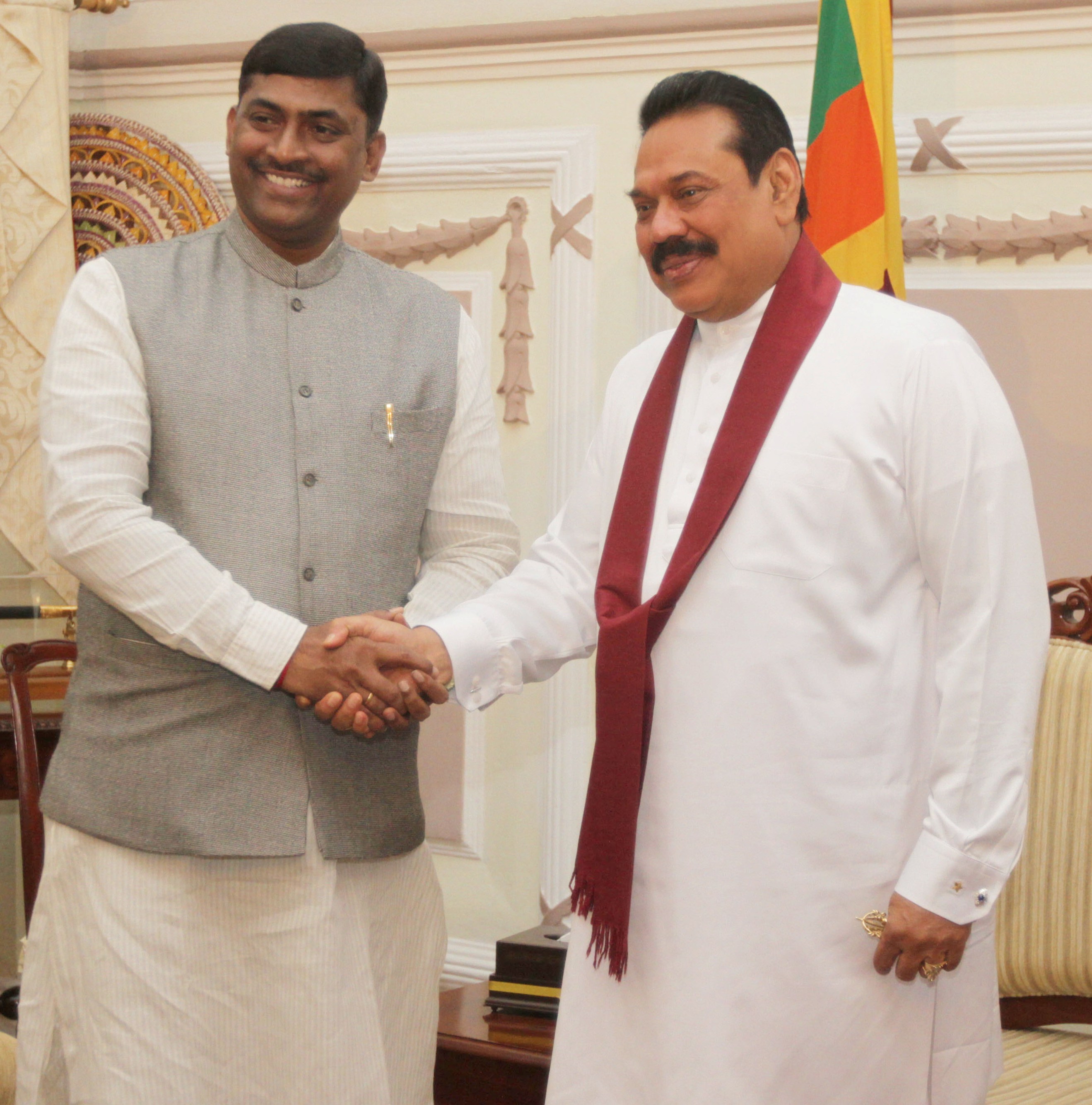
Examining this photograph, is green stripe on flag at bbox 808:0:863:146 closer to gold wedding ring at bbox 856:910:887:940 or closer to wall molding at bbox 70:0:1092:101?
wall molding at bbox 70:0:1092:101

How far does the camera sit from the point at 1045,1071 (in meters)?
2.15

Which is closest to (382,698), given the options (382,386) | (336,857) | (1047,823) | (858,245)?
(336,857)

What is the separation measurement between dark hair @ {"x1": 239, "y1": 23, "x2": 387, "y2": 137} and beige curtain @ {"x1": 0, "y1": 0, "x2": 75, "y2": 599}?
1.67 m

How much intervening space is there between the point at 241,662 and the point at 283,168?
72 centimetres

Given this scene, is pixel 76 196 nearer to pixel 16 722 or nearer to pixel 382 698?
pixel 16 722

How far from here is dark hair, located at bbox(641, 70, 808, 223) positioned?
72.1 inches

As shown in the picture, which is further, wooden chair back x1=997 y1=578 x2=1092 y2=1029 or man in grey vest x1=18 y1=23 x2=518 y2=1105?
wooden chair back x1=997 y1=578 x2=1092 y2=1029

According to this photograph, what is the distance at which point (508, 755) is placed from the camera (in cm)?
346

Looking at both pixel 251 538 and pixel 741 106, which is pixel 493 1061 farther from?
pixel 741 106

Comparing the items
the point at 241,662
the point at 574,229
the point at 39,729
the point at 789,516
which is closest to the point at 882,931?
the point at 789,516

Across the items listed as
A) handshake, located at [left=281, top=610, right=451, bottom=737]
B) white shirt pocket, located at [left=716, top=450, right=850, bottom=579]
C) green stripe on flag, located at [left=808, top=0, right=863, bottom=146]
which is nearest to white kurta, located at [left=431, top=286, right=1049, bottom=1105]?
white shirt pocket, located at [left=716, top=450, right=850, bottom=579]

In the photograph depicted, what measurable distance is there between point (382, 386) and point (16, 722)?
121cm

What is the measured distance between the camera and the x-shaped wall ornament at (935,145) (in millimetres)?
2988

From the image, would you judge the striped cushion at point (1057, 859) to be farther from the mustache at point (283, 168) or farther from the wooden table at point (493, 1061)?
the mustache at point (283, 168)
